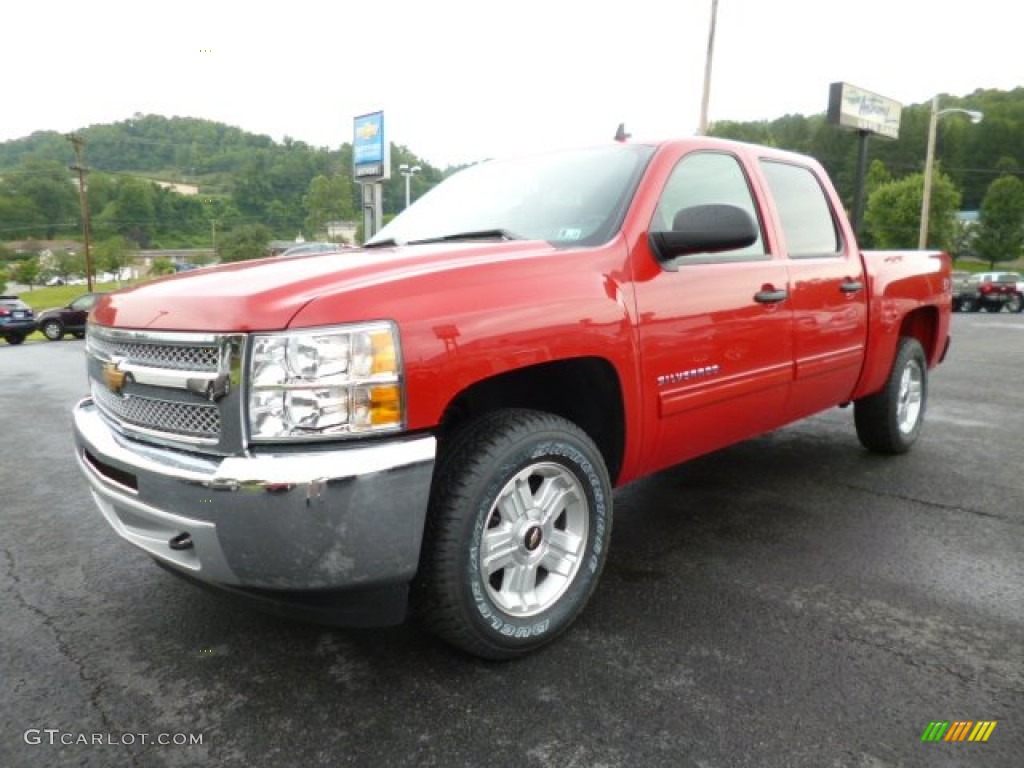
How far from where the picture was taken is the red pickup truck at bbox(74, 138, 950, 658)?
1950 mm

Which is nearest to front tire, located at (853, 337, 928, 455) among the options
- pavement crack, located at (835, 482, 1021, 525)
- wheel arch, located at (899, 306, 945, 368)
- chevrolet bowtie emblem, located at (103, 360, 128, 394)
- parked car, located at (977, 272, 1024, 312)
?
wheel arch, located at (899, 306, 945, 368)

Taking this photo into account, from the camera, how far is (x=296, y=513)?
1885 millimetres

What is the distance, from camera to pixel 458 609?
218 centimetres

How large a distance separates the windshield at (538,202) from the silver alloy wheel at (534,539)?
2.93ft

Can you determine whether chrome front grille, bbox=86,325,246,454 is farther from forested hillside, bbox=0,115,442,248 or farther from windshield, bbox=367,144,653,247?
forested hillside, bbox=0,115,442,248

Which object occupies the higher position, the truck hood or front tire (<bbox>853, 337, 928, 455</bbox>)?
the truck hood

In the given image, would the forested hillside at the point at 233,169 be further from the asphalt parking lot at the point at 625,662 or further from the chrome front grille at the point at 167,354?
the chrome front grille at the point at 167,354

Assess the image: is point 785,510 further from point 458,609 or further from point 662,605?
point 458,609

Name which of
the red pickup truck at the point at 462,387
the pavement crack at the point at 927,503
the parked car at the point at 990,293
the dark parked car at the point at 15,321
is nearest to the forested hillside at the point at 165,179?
the dark parked car at the point at 15,321

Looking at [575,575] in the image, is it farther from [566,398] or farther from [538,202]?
[538,202]

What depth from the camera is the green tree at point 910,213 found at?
5644 cm

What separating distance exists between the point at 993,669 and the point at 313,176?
9974 cm

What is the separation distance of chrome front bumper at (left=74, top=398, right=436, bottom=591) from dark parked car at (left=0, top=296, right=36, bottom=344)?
2454 centimetres

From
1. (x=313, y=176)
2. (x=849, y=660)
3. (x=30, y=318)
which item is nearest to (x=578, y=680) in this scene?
(x=849, y=660)
